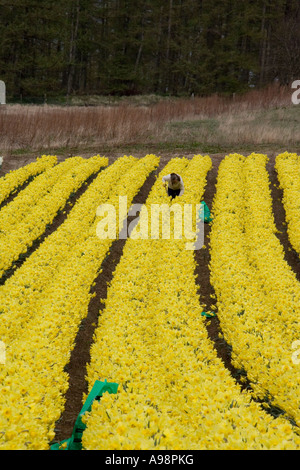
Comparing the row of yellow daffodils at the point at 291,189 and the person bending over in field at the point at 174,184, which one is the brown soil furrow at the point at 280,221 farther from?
the person bending over in field at the point at 174,184

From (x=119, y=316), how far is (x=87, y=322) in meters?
1.55

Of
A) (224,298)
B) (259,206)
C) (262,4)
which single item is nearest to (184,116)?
(259,206)

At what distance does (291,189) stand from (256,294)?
709cm

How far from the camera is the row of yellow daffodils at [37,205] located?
9.53m

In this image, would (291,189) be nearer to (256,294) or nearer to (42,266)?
(256,294)

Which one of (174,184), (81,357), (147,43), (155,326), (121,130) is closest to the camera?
(155,326)

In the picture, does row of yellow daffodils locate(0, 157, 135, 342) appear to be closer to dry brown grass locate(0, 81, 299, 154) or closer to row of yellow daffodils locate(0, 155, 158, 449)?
row of yellow daffodils locate(0, 155, 158, 449)

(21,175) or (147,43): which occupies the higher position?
(147,43)

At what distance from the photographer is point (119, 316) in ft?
20.2

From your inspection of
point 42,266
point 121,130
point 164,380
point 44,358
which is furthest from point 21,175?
point 164,380

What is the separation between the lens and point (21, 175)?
14.8 metres

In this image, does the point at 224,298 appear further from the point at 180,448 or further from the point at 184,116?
the point at 184,116

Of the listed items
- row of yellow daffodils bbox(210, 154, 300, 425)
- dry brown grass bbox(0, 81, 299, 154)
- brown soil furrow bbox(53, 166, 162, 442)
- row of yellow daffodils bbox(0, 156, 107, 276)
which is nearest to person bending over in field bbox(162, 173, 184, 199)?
row of yellow daffodils bbox(210, 154, 300, 425)

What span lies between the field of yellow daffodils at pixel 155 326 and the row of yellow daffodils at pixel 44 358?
19mm
